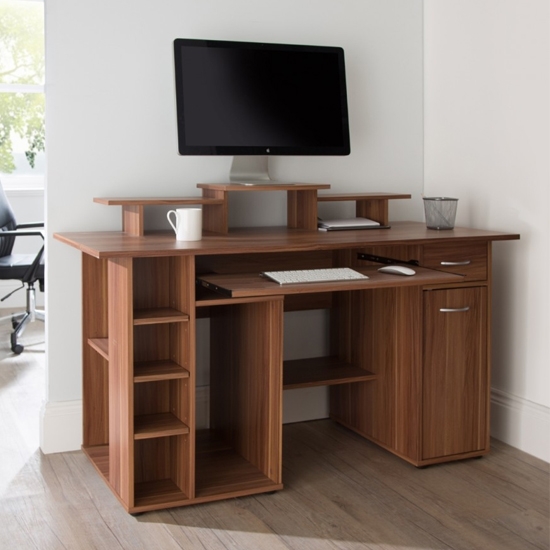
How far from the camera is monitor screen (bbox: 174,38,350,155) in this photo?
267 centimetres

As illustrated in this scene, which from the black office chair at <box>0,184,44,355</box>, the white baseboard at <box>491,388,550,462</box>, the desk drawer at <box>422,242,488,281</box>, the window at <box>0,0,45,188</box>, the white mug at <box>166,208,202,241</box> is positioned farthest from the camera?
the window at <box>0,0,45,188</box>

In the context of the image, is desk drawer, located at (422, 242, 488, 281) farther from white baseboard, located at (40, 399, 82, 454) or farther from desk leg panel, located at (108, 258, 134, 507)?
white baseboard, located at (40, 399, 82, 454)

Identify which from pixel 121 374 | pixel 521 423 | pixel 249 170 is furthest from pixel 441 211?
pixel 121 374

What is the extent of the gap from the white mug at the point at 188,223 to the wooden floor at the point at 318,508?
0.79m

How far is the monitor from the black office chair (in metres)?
1.50

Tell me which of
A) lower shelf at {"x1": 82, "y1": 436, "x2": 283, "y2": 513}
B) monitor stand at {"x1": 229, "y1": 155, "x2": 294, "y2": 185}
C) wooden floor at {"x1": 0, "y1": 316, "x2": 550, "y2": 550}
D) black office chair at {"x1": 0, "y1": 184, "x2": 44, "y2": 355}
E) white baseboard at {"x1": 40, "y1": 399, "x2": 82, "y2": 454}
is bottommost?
wooden floor at {"x1": 0, "y1": 316, "x2": 550, "y2": 550}

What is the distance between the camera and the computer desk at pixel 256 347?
2.34 meters

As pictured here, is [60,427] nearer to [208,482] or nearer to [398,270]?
[208,482]

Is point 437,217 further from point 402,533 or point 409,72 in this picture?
point 402,533

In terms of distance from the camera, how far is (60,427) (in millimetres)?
2838

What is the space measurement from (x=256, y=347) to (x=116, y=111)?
37.5 inches

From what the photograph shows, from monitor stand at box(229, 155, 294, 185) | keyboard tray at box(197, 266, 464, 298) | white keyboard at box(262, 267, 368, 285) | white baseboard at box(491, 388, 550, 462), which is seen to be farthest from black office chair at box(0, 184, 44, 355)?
white baseboard at box(491, 388, 550, 462)

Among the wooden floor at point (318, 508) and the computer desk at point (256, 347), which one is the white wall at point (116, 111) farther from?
the wooden floor at point (318, 508)

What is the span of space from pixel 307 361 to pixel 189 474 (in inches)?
32.4
